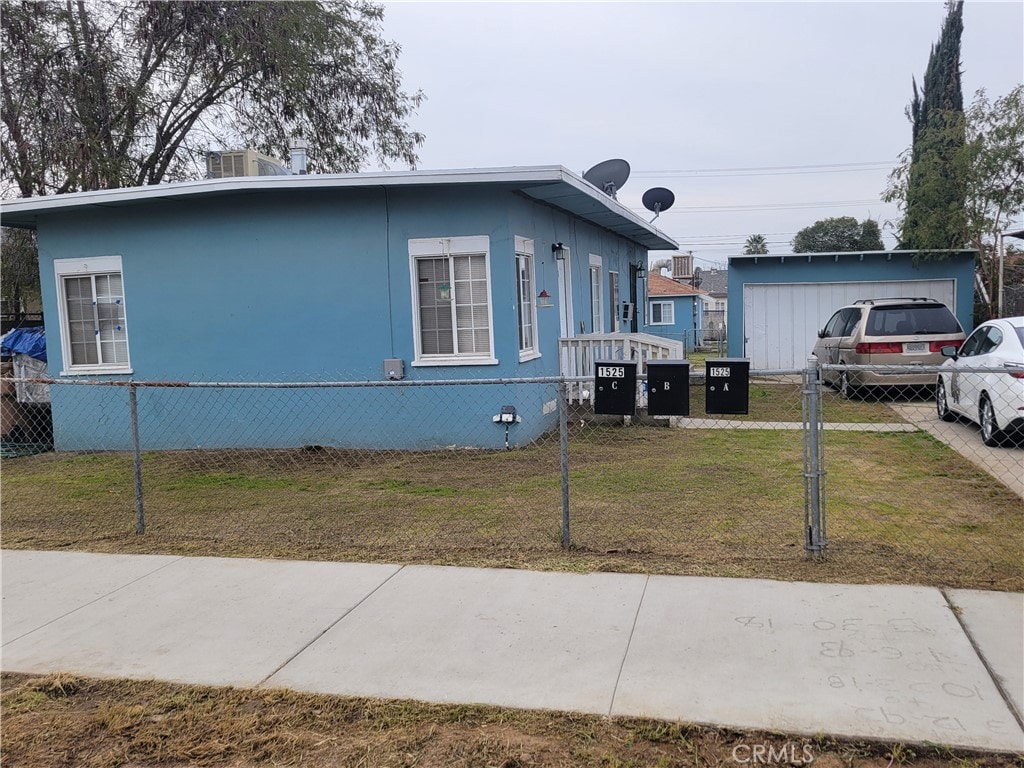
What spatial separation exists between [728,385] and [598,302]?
9999 millimetres

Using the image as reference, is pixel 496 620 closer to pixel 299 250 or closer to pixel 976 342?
pixel 299 250

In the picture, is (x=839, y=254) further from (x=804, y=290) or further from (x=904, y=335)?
(x=904, y=335)

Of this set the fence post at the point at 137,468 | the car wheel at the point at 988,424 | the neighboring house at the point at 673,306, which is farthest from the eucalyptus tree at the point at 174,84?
the neighboring house at the point at 673,306

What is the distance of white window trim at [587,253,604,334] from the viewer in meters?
15.0

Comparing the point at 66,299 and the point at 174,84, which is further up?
the point at 174,84

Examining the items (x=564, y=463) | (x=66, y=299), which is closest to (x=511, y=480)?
(x=564, y=463)

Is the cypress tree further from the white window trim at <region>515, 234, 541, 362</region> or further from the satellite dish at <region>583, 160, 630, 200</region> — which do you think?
the white window trim at <region>515, 234, 541, 362</region>

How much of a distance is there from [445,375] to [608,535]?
14.6 ft

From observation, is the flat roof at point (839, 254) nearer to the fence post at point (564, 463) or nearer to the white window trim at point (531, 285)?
the white window trim at point (531, 285)

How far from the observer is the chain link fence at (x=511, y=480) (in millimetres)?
5840

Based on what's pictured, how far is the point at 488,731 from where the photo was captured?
361 centimetres

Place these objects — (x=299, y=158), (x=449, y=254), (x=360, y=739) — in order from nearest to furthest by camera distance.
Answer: (x=360, y=739)
(x=449, y=254)
(x=299, y=158)

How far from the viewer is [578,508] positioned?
7.17 m

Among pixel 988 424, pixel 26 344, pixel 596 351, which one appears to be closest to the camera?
pixel 988 424
